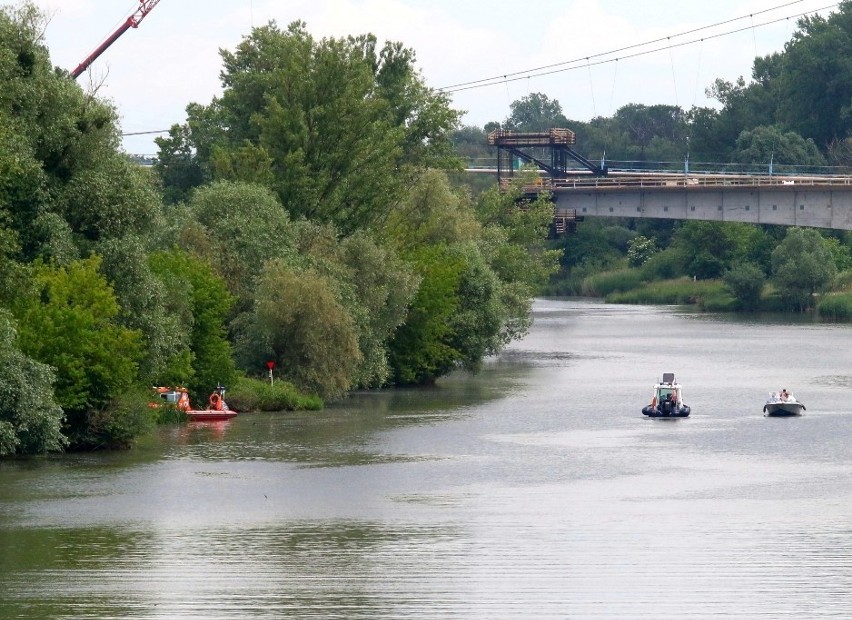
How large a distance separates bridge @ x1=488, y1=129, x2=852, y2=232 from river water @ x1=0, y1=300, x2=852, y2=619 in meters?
34.5

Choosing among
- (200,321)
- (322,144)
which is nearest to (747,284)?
(322,144)

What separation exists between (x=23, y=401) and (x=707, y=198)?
69092mm

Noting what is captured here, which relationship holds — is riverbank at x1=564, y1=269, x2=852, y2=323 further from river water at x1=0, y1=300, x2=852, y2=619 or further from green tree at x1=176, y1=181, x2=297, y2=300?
green tree at x1=176, y1=181, x2=297, y2=300

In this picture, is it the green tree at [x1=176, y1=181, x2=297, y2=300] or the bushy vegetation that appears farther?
the green tree at [x1=176, y1=181, x2=297, y2=300]

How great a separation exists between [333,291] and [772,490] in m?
22.0

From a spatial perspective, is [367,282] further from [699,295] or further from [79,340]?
[699,295]

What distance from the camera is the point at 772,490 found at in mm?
40469

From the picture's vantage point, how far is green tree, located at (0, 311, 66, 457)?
40.4 meters

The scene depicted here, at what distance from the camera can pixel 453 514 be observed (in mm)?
36688

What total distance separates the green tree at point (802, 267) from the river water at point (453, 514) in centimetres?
6032

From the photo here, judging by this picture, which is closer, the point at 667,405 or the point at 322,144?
the point at 667,405

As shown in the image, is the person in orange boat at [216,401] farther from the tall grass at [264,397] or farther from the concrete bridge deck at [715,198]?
the concrete bridge deck at [715,198]

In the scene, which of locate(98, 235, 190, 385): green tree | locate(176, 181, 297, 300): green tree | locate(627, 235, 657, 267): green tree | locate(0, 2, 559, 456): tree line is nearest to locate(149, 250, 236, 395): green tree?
locate(0, 2, 559, 456): tree line

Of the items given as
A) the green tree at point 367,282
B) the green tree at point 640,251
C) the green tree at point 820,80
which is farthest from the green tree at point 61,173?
the green tree at point 820,80
